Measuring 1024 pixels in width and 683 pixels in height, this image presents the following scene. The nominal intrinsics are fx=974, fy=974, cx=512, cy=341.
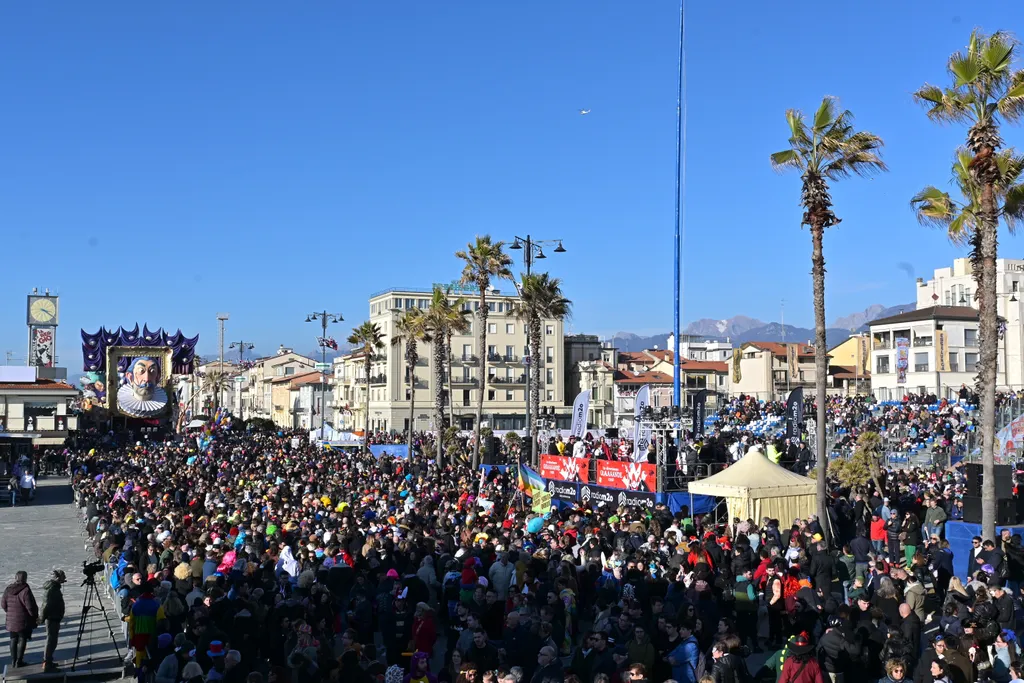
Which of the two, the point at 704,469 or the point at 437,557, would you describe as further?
the point at 704,469

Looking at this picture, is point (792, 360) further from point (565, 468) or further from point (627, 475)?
point (627, 475)

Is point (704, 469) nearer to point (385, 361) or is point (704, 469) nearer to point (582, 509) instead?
point (582, 509)

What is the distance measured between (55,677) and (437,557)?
229 inches

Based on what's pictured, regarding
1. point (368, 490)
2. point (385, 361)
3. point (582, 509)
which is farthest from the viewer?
point (385, 361)

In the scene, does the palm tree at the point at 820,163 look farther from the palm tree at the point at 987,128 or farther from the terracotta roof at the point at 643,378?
the terracotta roof at the point at 643,378

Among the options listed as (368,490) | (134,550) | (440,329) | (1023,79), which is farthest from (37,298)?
(1023,79)

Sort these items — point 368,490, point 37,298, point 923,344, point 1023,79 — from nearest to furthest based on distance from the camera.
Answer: point 1023,79, point 368,490, point 923,344, point 37,298

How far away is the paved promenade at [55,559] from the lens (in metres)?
14.1

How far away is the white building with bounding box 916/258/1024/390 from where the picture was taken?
66625mm

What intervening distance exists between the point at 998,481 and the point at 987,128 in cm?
612

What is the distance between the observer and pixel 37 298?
89.2 metres

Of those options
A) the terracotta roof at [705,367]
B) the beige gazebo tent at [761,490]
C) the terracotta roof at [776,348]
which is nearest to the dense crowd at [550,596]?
the beige gazebo tent at [761,490]

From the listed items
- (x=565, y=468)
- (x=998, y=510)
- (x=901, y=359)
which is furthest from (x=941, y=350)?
(x=998, y=510)

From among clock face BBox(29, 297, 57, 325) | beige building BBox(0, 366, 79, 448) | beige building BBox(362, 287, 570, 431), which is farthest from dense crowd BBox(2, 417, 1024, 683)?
clock face BBox(29, 297, 57, 325)
